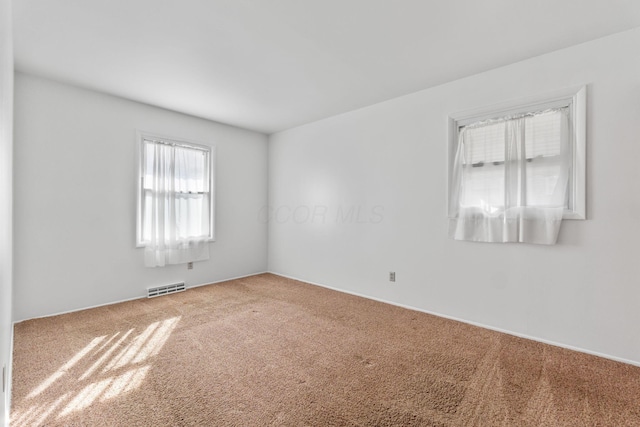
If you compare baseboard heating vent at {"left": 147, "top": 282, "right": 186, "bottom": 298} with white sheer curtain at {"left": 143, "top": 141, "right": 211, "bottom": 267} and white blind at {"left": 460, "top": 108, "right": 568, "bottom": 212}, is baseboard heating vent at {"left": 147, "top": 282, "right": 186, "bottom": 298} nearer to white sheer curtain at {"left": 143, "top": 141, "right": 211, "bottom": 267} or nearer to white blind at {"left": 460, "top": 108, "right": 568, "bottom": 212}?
white sheer curtain at {"left": 143, "top": 141, "right": 211, "bottom": 267}

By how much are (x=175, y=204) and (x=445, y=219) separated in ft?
12.2

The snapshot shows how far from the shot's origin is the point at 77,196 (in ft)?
11.1

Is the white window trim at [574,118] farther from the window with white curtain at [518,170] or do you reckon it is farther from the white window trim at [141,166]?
the white window trim at [141,166]

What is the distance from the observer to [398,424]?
164 centimetres

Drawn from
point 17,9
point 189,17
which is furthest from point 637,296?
point 17,9

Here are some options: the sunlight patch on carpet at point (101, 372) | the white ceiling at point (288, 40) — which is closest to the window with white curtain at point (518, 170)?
the white ceiling at point (288, 40)

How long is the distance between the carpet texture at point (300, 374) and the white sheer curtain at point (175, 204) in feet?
3.49

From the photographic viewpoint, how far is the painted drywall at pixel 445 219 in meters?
2.37

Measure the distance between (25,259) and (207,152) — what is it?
2554mm

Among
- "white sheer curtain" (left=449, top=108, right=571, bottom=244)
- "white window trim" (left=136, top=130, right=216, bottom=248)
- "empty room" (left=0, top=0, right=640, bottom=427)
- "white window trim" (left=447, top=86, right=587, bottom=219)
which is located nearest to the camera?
"empty room" (left=0, top=0, right=640, bottom=427)

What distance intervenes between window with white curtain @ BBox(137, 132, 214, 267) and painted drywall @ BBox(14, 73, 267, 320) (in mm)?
135

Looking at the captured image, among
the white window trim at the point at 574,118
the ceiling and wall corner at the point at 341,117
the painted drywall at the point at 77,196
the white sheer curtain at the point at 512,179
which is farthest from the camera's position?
the painted drywall at the point at 77,196

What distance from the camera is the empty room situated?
1.95m

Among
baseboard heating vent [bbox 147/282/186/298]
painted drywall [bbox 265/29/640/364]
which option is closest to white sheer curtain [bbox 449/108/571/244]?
painted drywall [bbox 265/29/640/364]
